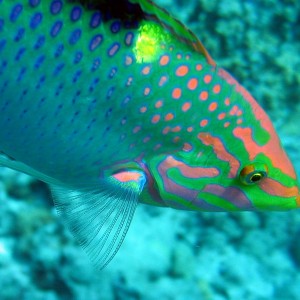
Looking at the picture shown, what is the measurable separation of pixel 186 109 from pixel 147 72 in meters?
0.22

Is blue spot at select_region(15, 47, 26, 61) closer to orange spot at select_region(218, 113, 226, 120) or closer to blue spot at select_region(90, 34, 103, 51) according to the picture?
blue spot at select_region(90, 34, 103, 51)

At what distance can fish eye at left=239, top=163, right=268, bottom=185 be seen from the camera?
1.63 metres

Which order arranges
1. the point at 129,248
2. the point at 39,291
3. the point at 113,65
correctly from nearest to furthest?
the point at 113,65
the point at 39,291
the point at 129,248

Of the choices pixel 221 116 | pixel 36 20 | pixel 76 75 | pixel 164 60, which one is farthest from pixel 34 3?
pixel 221 116

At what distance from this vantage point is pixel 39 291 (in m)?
2.36

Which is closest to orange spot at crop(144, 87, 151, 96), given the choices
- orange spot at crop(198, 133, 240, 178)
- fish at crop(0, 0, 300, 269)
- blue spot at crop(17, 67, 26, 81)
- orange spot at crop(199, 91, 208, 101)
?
fish at crop(0, 0, 300, 269)

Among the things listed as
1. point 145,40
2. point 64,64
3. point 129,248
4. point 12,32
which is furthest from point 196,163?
point 129,248

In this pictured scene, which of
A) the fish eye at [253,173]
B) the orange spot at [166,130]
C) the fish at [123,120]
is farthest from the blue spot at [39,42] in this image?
the fish eye at [253,173]

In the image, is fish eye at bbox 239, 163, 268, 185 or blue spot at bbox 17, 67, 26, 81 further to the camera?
fish eye at bbox 239, 163, 268, 185

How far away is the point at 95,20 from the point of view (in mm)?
1429

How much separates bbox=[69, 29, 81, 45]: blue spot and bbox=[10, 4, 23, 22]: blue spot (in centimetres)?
19

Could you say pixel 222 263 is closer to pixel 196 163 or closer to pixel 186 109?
pixel 196 163

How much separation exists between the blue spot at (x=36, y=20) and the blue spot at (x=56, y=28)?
0.05m

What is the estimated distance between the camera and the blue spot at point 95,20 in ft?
4.67
